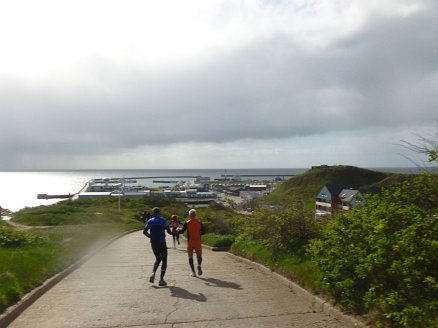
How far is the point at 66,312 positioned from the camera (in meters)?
7.64

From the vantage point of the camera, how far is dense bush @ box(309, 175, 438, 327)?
5.61 meters

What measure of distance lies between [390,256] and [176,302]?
3747 mm

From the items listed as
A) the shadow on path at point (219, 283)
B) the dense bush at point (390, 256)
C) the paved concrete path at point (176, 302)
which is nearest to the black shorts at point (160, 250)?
the paved concrete path at point (176, 302)

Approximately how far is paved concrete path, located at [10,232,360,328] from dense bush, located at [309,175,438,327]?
23.0 inches

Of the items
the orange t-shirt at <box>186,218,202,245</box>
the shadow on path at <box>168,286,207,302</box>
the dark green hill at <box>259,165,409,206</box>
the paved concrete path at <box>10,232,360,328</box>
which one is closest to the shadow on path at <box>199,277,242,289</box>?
the paved concrete path at <box>10,232,360,328</box>

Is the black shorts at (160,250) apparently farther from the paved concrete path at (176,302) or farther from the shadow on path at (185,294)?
the shadow on path at (185,294)

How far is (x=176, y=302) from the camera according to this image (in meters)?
8.16

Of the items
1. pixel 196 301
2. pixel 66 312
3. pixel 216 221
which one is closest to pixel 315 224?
pixel 196 301

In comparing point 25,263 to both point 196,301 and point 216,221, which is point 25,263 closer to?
point 196,301

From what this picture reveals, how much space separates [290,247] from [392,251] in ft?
16.6

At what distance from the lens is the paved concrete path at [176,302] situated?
273 inches

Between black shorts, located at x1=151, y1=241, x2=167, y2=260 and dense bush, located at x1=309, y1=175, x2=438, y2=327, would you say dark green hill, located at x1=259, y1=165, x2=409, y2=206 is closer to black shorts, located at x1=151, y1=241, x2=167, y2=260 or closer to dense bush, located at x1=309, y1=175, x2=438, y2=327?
black shorts, located at x1=151, y1=241, x2=167, y2=260

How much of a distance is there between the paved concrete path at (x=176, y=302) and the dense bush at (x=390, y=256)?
585 millimetres

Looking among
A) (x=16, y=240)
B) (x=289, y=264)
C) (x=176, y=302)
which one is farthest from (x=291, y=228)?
(x=16, y=240)
